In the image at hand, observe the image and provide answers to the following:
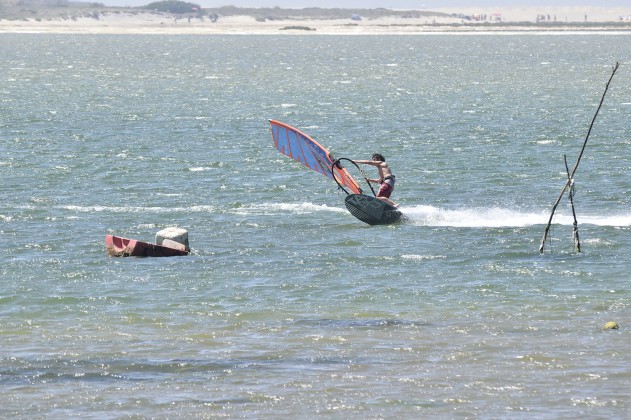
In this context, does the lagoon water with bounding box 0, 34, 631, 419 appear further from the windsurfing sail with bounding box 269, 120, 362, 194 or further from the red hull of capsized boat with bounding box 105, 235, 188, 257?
the windsurfing sail with bounding box 269, 120, 362, 194

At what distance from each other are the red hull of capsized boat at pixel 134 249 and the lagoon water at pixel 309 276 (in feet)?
0.98

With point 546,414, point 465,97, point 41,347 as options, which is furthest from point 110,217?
point 465,97

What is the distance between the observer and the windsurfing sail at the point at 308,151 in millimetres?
36406

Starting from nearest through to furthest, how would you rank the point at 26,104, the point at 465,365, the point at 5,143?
1. the point at 465,365
2. the point at 5,143
3. the point at 26,104

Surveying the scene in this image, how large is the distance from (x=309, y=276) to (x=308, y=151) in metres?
9.48

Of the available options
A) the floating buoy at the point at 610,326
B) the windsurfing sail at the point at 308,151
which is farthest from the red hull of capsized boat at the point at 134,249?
the floating buoy at the point at 610,326

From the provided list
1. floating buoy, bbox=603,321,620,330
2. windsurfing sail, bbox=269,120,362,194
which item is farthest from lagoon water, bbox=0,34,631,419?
windsurfing sail, bbox=269,120,362,194

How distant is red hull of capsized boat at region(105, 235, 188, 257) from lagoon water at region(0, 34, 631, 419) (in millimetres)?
299

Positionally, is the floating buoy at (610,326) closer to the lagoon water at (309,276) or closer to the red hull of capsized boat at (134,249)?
the lagoon water at (309,276)

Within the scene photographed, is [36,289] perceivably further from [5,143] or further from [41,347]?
[5,143]

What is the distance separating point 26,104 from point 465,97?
2924cm

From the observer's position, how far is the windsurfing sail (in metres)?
36.4

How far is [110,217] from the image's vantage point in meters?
35.9

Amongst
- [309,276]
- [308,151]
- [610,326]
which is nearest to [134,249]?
[309,276]
